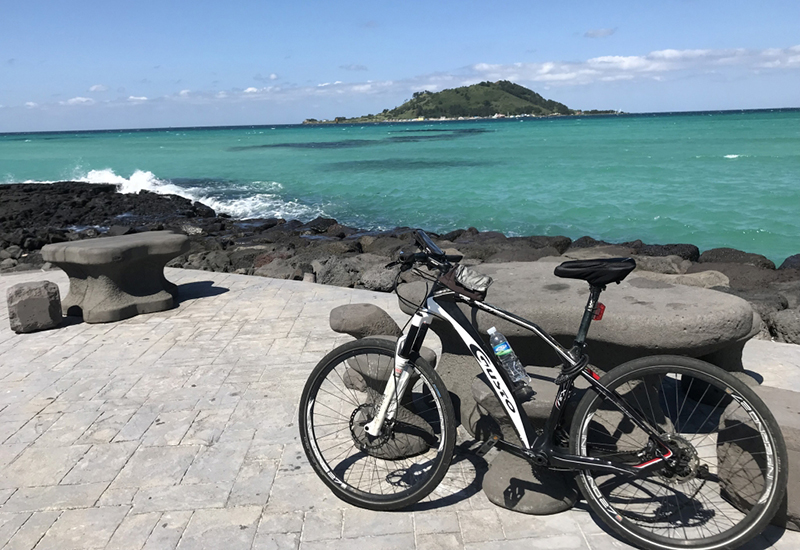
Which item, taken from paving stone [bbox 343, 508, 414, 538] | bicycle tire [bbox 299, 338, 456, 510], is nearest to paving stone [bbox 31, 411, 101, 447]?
bicycle tire [bbox 299, 338, 456, 510]

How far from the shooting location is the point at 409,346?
11.1 feet

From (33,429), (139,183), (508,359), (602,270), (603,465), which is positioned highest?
(602,270)

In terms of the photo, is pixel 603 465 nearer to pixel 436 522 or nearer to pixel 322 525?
pixel 436 522

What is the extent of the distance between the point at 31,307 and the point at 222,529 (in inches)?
200

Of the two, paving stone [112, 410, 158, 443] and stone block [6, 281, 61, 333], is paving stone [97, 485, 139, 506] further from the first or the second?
stone block [6, 281, 61, 333]

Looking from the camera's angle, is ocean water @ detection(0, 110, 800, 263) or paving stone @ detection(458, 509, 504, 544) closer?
paving stone @ detection(458, 509, 504, 544)

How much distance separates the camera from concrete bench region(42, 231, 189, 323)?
7.72 m

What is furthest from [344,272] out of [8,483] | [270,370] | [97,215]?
[97,215]

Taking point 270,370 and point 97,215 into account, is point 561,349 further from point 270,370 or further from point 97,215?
point 97,215

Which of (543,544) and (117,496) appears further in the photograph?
(117,496)

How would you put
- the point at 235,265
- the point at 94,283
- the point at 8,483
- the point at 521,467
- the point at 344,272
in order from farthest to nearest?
the point at 235,265 → the point at 344,272 → the point at 94,283 → the point at 8,483 → the point at 521,467

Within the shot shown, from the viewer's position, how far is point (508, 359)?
10.7 feet

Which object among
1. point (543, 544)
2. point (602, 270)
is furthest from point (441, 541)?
point (602, 270)

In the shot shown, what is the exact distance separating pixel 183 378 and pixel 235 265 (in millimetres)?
8164
